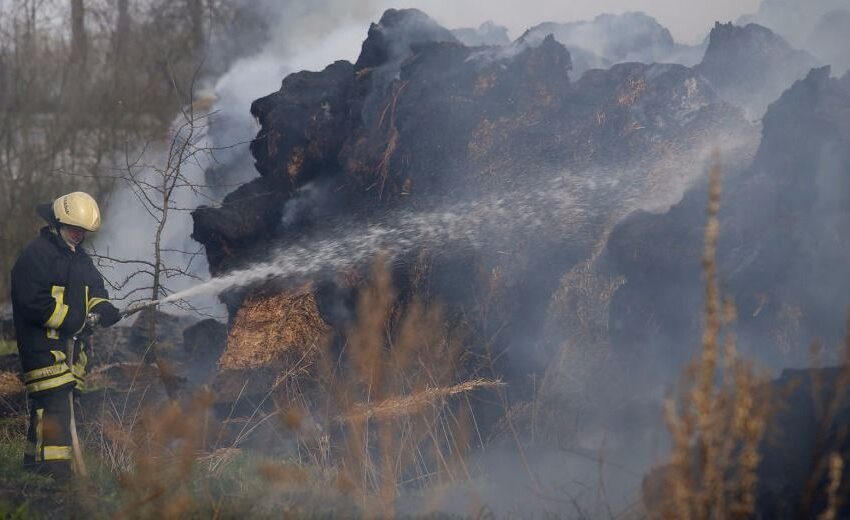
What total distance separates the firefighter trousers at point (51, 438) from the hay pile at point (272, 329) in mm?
2050

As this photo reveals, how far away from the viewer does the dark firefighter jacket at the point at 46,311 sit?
4977mm

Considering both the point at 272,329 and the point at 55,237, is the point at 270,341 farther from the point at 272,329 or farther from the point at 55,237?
the point at 55,237

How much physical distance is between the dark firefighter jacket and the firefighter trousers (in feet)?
0.29

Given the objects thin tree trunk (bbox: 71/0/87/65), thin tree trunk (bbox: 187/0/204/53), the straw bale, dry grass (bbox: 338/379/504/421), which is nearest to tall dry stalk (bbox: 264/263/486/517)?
dry grass (bbox: 338/379/504/421)

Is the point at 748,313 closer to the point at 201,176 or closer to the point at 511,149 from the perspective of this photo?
the point at 511,149

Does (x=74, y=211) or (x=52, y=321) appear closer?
(x=52, y=321)

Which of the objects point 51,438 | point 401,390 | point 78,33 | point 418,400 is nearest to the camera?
point 51,438

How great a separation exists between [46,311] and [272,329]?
7.51 ft

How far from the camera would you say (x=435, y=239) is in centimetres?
686

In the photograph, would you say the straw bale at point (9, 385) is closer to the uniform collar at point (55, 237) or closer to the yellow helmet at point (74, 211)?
the uniform collar at point (55, 237)

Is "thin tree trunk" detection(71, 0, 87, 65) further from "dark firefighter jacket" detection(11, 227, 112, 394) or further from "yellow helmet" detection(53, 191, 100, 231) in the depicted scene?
"dark firefighter jacket" detection(11, 227, 112, 394)

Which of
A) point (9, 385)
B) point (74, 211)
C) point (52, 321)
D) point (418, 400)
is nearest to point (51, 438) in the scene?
point (52, 321)

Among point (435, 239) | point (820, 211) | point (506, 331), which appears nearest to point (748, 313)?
point (820, 211)

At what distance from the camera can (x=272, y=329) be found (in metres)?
7.03
